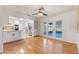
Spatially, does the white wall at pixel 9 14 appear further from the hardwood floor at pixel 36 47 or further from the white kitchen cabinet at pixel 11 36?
the hardwood floor at pixel 36 47

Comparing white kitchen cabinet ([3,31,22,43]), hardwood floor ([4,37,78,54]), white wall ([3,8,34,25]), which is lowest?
hardwood floor ([4,37,78,54])

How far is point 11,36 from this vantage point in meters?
3.49

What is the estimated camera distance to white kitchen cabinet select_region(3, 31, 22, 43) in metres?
3.19

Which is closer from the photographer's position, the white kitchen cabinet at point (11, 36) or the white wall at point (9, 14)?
the white wall at point (9, 14)

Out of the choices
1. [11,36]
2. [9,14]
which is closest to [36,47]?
[11,36]

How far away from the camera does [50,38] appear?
4727 mm

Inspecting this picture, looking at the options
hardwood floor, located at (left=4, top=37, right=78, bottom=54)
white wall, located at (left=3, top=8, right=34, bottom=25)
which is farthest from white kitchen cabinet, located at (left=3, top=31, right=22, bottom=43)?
white wall, located at (left=3, top=8, right=34, bottom=25)

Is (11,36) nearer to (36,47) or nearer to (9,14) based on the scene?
(9,14)

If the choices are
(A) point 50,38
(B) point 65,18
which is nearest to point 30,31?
(A) point 50,38

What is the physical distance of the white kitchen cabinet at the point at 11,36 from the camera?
10.5ft

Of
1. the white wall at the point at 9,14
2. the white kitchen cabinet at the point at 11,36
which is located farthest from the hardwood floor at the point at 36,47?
the white wall at the point at 9,14

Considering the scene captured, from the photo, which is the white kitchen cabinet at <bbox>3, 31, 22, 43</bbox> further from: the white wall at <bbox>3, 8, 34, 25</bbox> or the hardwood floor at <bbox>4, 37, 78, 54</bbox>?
the white wall at <bbox>3, 8, 34, 25</bbox>

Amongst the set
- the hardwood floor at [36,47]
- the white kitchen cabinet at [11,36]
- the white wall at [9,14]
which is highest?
the white wall at [9,14]
